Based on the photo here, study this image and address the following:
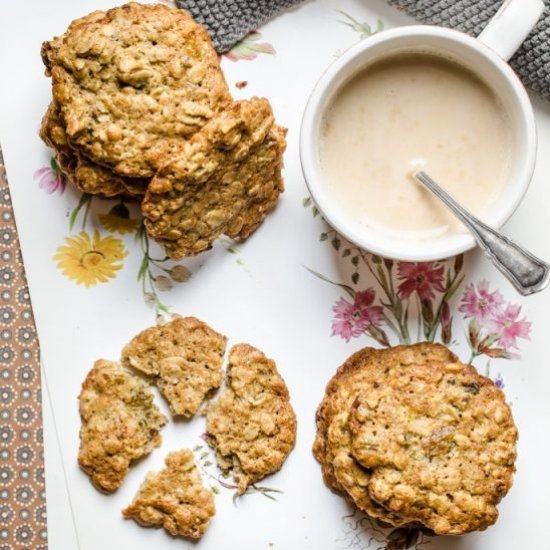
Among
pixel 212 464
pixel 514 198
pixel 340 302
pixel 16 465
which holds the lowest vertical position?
pixel 16 465

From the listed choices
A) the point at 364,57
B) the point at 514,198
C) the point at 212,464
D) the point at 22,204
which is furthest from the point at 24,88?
the point at 514,198

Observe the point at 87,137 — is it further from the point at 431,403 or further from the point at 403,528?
the point at 403,528

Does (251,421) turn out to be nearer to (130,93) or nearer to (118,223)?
(118,223)

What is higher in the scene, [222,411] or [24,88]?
[24,88]

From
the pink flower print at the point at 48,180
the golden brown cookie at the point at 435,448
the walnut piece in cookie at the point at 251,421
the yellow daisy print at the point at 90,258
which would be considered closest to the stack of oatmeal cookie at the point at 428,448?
the golden brown cookie at the point at 435,448

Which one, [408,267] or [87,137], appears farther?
[408,267]

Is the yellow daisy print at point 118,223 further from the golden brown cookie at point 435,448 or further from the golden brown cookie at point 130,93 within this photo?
the golden brown cookie at point 435,448
